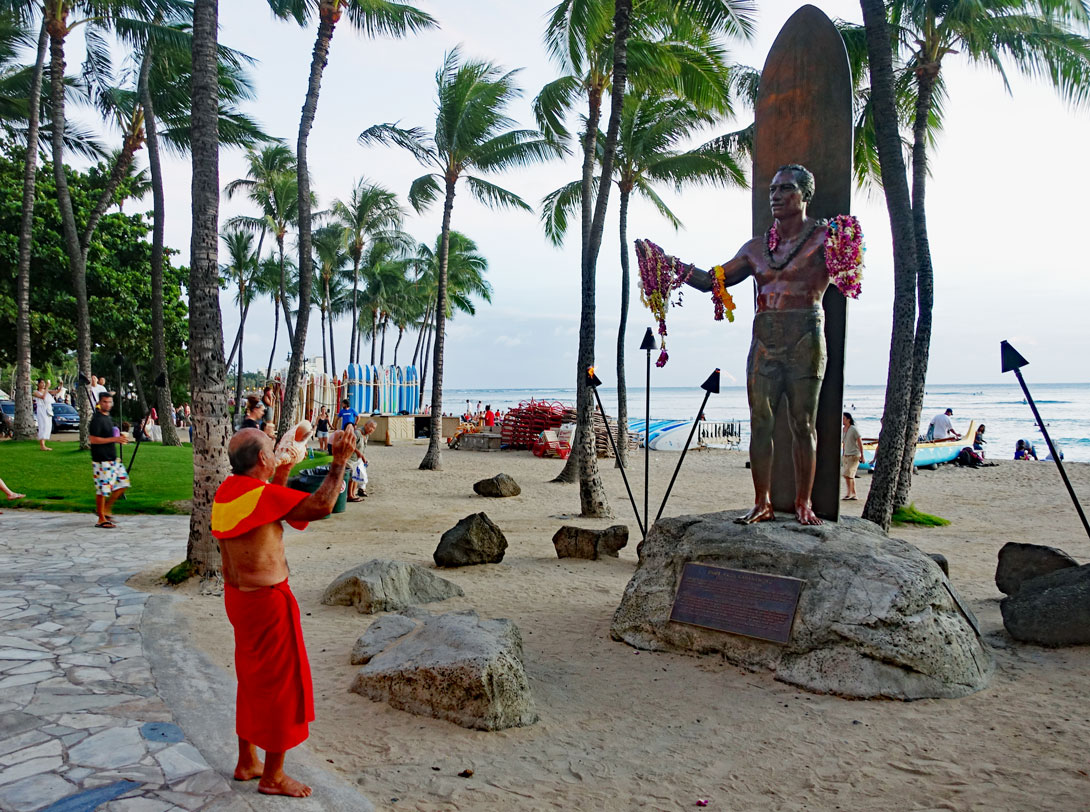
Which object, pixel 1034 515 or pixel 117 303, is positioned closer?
pixel 1034 515

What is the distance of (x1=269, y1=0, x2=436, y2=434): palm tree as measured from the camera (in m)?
13.7

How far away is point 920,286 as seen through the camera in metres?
10.6

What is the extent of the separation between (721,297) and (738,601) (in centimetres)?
237

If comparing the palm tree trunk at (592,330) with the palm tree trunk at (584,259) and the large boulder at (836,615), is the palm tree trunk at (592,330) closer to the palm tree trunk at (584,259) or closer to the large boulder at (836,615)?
the palm tree trunk at (584,259)

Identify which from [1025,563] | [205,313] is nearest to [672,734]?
[1025,563]

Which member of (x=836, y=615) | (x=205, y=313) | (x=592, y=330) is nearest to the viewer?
(x=836, y=615)

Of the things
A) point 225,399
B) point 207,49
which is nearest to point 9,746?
point 225,399

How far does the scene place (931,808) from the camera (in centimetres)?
317

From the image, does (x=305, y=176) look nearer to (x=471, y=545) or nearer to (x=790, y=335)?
(x=471, y=545)

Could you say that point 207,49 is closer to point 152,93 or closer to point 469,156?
point 469,156

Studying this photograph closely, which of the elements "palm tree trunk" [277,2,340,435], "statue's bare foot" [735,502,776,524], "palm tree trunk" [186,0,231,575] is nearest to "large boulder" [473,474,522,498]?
"palm tree trunk" [277,2,340,435]

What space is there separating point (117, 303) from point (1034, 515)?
23.9 meters

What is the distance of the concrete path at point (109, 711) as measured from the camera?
10.1ft

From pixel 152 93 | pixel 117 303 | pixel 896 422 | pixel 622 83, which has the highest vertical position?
pixel 152 93
